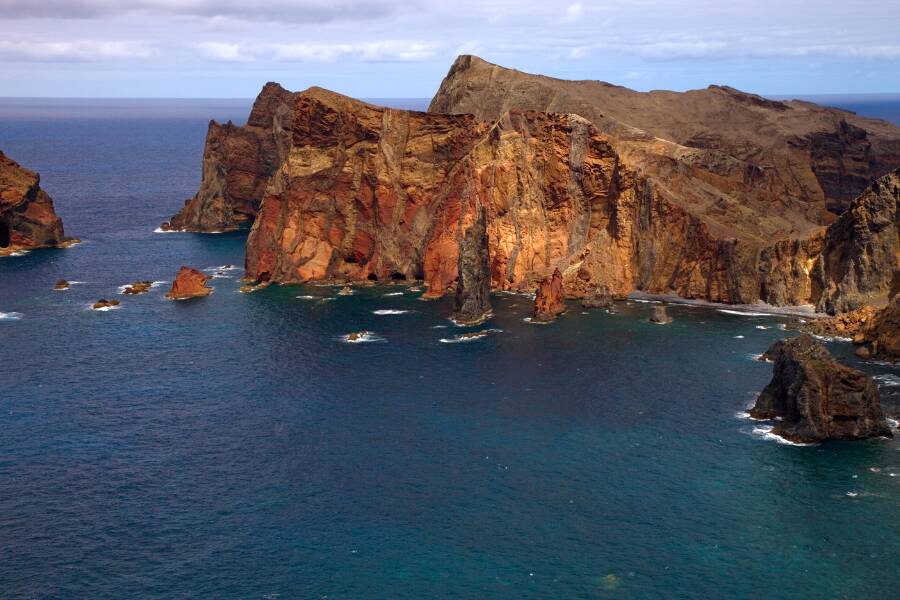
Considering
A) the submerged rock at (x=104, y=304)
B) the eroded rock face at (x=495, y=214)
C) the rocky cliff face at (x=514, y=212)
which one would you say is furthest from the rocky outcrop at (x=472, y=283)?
the submerged rock at (x=104, y=304)

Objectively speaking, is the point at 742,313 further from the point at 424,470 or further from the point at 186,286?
the point at 186,286

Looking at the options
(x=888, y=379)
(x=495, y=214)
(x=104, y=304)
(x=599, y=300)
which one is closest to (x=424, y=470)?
(x=888, y=379)

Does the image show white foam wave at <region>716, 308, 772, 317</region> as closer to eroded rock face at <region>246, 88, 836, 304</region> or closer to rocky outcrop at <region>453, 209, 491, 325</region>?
eroded rock face at <region>246, 88, 836, 304</region>

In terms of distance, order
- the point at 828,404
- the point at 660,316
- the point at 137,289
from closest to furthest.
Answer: the point at 828,404
the point at 660,316
the point at 137,289

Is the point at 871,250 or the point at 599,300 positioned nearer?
the point at 871,250

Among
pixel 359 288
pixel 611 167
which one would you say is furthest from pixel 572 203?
pixel 359 288

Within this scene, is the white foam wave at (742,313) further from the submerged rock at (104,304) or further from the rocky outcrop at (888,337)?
Result: the submerged rock at (104,304)
